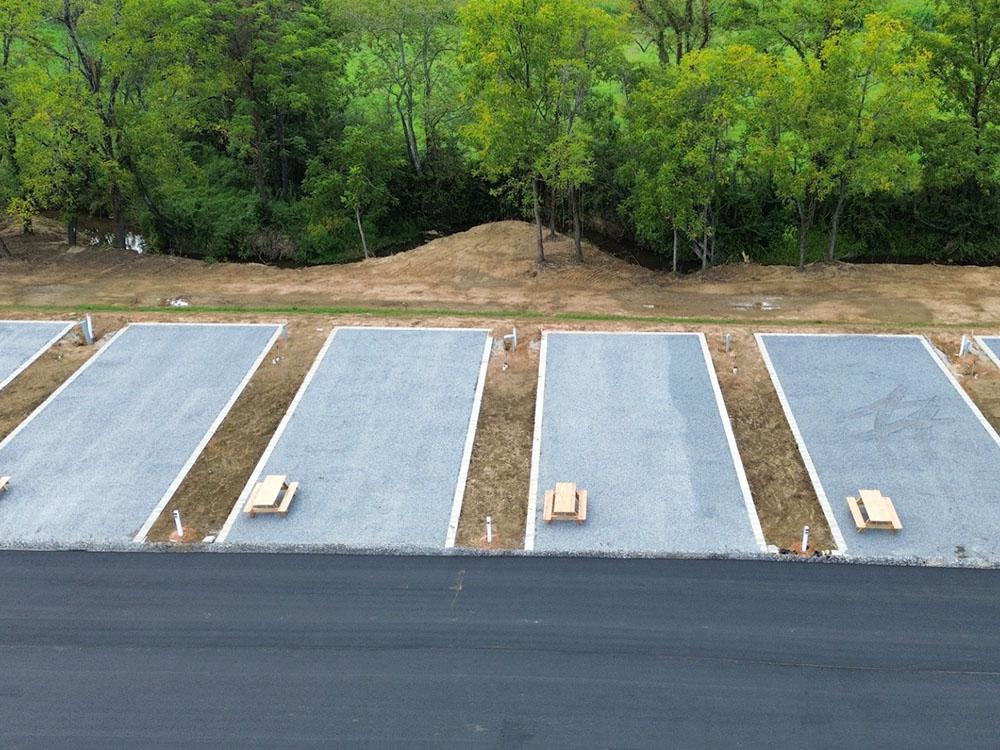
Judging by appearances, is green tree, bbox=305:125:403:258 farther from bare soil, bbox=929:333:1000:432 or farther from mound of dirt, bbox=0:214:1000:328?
bare soil, bbox=929:333:1000:432

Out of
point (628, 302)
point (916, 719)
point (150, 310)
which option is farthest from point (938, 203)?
point (150, 310)

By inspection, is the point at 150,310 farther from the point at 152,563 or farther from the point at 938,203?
the point at 938,203

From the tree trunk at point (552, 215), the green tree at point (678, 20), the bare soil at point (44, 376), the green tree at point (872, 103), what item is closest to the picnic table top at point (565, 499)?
the bare soil at point (44, 376)

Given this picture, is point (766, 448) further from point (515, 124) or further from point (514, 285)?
point (515, 124)

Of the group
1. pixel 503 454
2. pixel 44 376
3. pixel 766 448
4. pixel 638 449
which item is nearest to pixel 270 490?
pixel 503 454

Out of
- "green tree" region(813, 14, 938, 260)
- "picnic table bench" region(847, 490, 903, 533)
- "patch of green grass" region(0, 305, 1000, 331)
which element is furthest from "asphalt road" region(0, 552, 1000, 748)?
"green tree" region(813, 14, 938, 260)

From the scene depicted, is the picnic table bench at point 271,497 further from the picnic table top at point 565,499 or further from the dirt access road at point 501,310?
the picnic table top at point 565,499
